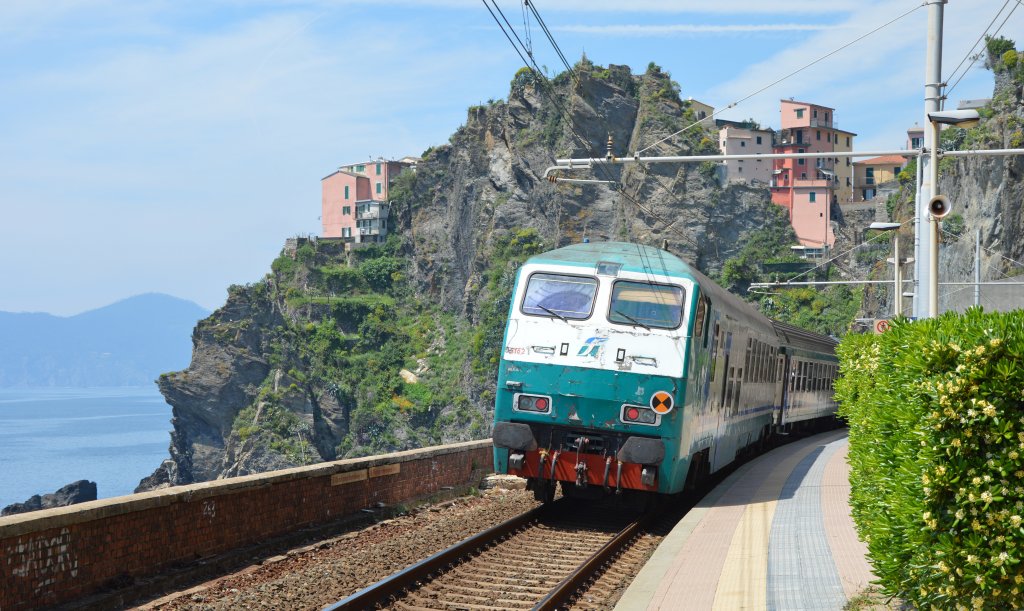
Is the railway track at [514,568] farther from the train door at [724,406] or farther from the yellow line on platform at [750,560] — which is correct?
the train door at [724,406]

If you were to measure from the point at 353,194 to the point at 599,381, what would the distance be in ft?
495

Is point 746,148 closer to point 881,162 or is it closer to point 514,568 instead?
point 881,162

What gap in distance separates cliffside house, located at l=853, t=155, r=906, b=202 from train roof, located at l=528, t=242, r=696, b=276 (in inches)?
5078

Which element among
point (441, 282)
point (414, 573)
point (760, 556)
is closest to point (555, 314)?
point (760, 556)

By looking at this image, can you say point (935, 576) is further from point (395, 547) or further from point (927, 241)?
point (927, 241)

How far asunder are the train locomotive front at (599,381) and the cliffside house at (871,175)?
130m

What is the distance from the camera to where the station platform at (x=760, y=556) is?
8477mm

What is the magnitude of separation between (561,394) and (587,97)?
390ft

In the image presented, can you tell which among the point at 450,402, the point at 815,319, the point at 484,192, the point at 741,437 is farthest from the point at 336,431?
the point at 741,437

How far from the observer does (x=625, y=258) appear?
14.9 metres

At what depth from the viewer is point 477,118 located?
468 feet

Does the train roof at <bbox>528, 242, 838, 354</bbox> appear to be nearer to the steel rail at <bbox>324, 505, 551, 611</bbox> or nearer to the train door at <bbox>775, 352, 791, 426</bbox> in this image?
the steel rail at <bbox>324, 505, 551, 611</bbox>

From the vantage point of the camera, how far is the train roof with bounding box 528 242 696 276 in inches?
573

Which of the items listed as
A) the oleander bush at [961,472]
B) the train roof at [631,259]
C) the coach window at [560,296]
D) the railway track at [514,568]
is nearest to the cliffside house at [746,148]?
the train roof at [631,259]
